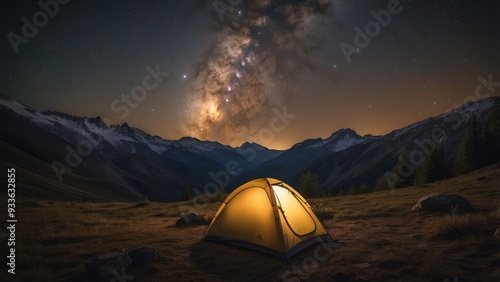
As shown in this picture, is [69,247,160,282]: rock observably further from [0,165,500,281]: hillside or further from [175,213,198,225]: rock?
[175,213,198,225]: rock

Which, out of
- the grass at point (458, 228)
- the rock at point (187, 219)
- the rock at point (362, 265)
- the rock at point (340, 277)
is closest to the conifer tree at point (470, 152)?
the grass at point (458, 228)

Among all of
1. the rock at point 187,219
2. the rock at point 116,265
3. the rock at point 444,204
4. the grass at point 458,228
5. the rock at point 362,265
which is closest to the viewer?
the rock at point 116,265

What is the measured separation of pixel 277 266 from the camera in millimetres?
8828

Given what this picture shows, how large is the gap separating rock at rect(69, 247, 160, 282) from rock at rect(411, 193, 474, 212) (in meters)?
14.9

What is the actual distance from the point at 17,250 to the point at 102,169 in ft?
643

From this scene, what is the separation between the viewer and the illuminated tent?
9.89 m

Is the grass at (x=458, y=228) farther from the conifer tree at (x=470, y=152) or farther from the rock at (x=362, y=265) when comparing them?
the conifer tree at (x=470, y=152)

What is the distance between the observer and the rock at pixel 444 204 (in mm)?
14137

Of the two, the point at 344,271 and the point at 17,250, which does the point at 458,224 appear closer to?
the point at 344,271

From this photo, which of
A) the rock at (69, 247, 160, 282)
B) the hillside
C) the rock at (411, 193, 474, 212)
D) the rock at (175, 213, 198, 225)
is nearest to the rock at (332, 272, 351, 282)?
the hillside

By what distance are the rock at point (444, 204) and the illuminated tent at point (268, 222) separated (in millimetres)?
7870

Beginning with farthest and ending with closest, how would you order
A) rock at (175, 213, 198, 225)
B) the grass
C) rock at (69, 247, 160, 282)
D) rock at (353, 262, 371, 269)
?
1. rock at (175, 213, 198, 225)
2. the grass
3. rock at (353, 262, 371, 269)
4. rock at (69, 247, 160, 282)

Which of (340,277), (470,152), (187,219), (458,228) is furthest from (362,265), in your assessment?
(470,152)

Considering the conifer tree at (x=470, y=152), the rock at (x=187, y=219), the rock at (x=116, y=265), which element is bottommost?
the conifer tree at (x=470, y=152)
